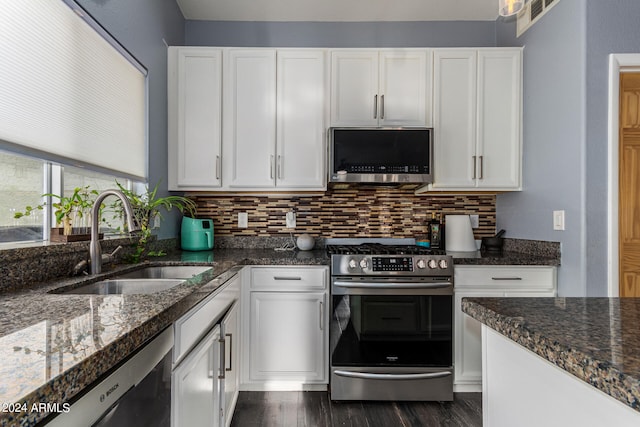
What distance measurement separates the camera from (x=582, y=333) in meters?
0.57

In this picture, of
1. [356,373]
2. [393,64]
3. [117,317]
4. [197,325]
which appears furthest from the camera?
[393,64]

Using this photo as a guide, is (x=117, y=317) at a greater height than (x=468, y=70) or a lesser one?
lesser

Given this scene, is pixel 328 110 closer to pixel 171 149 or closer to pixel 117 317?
pixel 171 149

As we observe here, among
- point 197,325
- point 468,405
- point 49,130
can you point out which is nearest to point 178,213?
point 49,130

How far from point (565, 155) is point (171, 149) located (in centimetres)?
259

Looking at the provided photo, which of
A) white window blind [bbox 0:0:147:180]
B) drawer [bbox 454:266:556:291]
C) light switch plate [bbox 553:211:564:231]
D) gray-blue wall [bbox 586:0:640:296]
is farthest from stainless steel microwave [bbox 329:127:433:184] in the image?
white window blind [bbox 0:0:147:180]

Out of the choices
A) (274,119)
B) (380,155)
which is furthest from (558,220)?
(274,119)

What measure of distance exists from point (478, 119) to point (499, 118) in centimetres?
16

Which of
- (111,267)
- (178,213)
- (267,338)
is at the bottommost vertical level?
(267,338)

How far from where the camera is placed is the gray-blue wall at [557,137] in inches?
76.2

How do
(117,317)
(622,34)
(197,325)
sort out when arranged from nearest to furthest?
(117,317)
(197,325)
(622,34)

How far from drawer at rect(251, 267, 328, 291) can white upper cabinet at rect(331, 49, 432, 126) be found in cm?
108

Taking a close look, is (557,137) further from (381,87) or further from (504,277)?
(381,87)

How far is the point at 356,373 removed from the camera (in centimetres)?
209
